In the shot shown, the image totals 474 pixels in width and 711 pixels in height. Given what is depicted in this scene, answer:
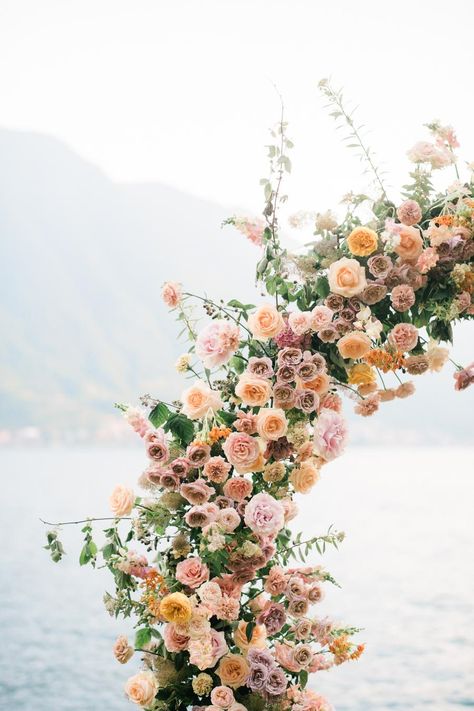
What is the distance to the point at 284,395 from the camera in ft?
8.23

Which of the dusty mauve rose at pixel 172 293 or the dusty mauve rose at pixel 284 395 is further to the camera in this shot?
the dusty mauve rose at pixel 172 293

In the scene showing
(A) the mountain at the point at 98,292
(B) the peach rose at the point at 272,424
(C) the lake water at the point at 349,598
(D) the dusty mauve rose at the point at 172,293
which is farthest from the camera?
(A) the mountain at the point at 98,292

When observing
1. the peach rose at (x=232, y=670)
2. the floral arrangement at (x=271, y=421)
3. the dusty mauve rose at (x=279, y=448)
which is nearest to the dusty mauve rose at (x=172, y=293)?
the floral arrangement at (x=271, y=421)

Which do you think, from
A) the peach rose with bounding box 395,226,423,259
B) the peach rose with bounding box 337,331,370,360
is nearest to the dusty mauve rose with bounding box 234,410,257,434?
the peach rose with bounding box 337,331,370,360

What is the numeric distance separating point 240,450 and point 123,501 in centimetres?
37

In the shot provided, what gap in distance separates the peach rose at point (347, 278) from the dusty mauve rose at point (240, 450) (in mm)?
512

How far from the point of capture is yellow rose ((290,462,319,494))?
8.41 ft

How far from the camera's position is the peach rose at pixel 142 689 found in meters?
2.46

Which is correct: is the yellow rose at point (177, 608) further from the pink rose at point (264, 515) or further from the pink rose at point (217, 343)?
the pink rose at point (217, 343)

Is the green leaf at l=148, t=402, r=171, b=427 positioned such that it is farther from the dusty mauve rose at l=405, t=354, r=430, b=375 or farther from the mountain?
the mountain

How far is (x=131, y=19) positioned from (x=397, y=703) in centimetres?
20080

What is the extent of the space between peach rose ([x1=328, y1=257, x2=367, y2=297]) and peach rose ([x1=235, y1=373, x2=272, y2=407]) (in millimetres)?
348

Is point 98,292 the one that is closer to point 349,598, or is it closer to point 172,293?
point 349,598

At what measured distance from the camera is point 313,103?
2578 millimetres
